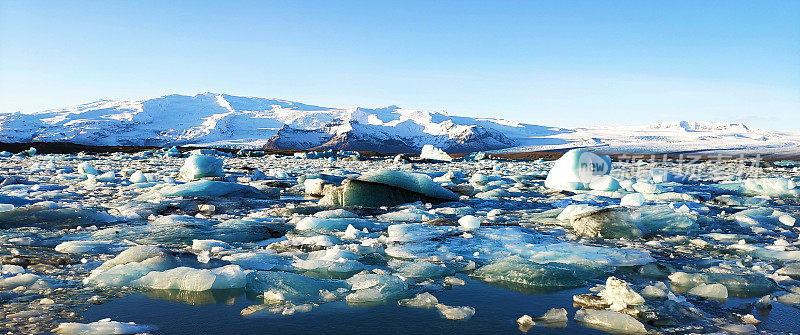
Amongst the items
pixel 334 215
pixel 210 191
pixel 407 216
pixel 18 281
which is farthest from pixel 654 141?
pixel 18 281

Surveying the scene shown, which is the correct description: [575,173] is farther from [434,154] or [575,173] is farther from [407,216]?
[434,154]

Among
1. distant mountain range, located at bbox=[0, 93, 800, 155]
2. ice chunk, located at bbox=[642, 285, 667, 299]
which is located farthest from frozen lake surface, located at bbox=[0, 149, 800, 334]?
distant mountain range, located at bbox=[0, 93, 800, 155]

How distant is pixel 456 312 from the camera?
1.79 meters

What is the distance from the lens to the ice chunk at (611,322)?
1639mm

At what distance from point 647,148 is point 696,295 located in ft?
302

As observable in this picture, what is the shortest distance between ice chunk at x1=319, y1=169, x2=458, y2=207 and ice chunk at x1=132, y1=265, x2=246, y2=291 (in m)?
3.01

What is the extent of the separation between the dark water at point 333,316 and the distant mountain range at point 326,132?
87.8 m

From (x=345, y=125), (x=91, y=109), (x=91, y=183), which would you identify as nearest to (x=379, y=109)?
(x=345, y=125)

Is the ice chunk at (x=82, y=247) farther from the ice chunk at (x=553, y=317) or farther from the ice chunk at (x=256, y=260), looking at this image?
the ice chunk at (x=553, y=317)

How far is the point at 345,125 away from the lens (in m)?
110

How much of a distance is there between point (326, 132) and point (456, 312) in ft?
362

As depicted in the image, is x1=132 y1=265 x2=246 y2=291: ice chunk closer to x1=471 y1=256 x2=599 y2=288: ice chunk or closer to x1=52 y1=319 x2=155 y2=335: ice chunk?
x1=52 y1=319 x2=155 y2=335: ice chunk

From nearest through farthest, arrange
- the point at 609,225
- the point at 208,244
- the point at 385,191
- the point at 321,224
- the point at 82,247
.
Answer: the point at 82,247 < the point at 208,244 < the point at 609,225 < the point at 321,224 < the point at 385,191

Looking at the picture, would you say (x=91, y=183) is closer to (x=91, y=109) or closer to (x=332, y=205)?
(x=332, y=205)
